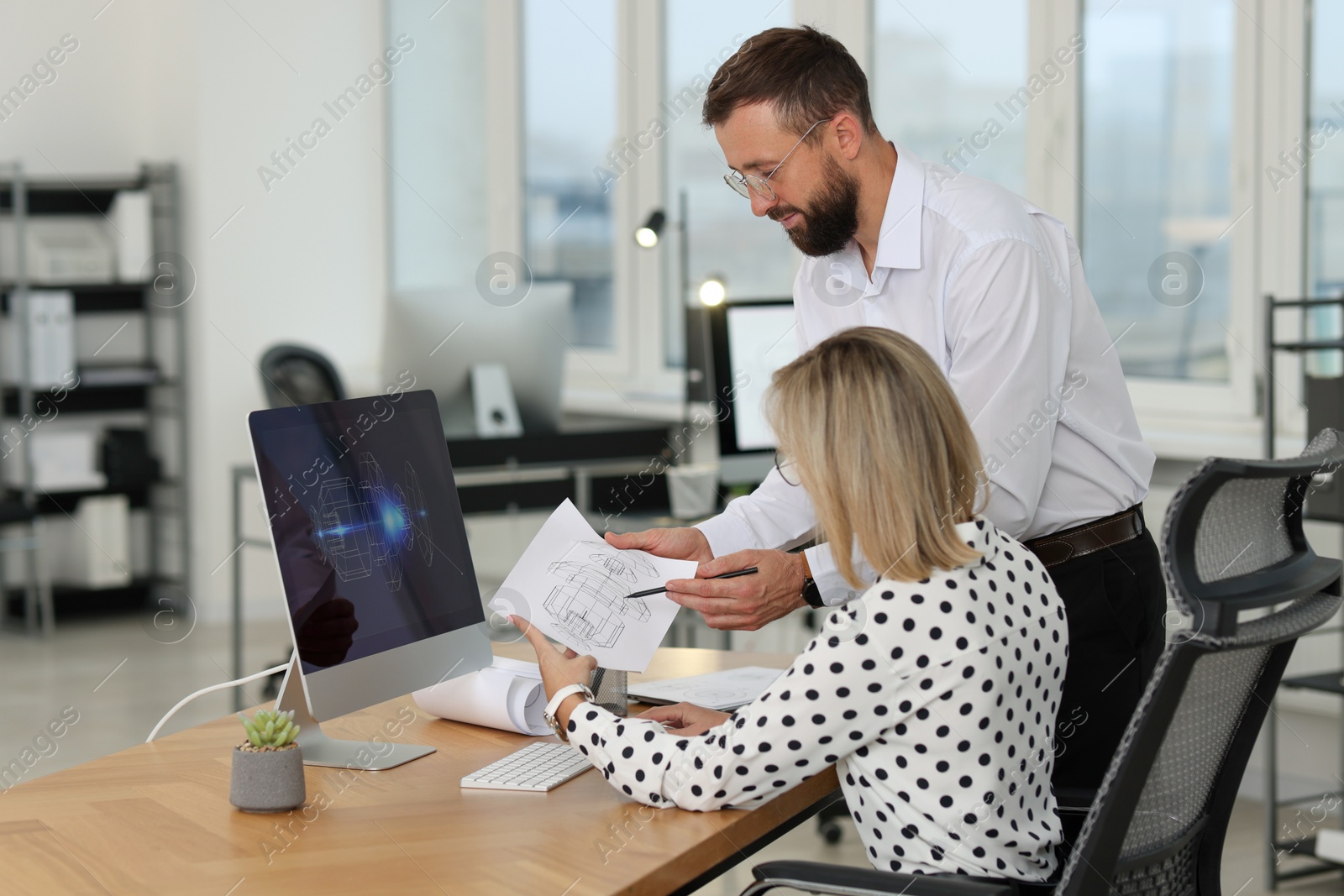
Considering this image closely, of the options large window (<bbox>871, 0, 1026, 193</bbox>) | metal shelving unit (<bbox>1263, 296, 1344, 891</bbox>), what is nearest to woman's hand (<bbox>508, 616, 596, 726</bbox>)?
metal shelving unit (<bbox>1263, 296, 1344, 891</bbox>)

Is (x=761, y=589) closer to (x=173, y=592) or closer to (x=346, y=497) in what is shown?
(x=346, y=497)

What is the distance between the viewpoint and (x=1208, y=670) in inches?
48.7

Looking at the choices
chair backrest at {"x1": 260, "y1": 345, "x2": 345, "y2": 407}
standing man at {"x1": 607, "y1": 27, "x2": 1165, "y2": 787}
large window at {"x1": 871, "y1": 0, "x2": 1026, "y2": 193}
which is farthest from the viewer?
chair backrest at {"x1": 260, "y1": 345, "x2": 345, "y2": 407}

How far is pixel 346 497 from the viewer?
66.5 inches

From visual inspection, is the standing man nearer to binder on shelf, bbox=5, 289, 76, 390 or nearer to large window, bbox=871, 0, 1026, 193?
large window, bbox=871, 0, 1026, 193

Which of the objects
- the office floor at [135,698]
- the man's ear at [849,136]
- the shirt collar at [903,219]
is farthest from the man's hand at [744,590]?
the office floor at [135,698]

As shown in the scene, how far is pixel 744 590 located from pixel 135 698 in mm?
3819

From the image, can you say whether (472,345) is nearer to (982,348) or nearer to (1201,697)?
(982,348)

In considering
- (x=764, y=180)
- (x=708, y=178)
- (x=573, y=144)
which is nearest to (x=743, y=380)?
(x=764, y=180)

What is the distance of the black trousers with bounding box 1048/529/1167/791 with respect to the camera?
5.96ft

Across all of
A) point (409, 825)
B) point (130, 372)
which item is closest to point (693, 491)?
point (409, 825)

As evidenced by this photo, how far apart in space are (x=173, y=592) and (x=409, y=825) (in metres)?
5.28

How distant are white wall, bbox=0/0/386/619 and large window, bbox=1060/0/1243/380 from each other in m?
3.43

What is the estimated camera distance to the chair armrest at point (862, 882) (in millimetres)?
1310
